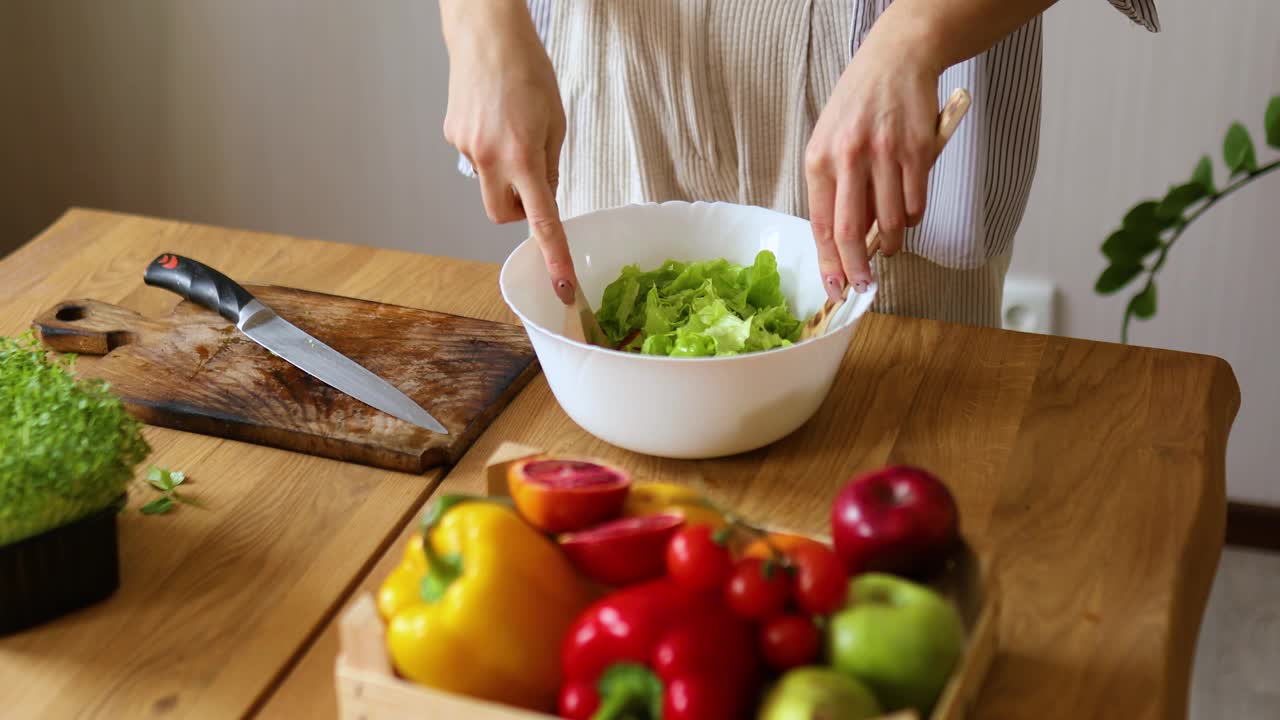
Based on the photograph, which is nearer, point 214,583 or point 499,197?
point 214,583

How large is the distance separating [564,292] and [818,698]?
532mm

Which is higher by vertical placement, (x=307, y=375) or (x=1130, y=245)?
(x=1130, y=245)

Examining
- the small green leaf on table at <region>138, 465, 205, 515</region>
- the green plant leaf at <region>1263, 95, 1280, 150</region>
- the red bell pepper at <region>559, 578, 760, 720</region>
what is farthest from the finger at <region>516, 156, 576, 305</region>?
the green plant leaf at <region>1263, 95, 1280, 150</region>

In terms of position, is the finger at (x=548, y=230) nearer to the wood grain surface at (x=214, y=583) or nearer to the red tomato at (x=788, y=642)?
the wood grain surface at (x=214, y=583)

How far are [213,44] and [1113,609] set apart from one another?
217cm

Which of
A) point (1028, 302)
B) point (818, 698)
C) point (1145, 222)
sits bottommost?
point (1028, 302)

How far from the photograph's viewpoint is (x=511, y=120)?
1082mm

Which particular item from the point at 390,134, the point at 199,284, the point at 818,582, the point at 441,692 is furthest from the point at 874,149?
the point at 390,134

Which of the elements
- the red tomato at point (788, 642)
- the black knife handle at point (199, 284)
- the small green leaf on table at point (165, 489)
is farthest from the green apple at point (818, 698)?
the black knife handle at point (199, 284)

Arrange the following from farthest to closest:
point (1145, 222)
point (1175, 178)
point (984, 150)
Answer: point (1175, 178) → point (984, 150) → point (1145, 222)

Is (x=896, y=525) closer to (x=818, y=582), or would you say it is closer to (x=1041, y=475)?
(x=818, y=582)

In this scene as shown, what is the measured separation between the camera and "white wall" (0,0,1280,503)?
6.59 ft

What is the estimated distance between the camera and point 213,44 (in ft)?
8.00

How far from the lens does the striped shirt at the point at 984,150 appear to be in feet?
4.19
